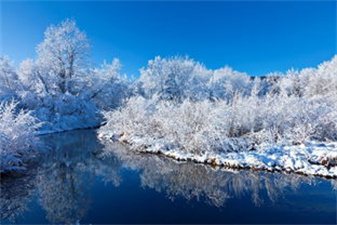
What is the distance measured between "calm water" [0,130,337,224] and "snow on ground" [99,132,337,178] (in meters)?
0.42

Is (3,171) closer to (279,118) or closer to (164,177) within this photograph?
(164,177)

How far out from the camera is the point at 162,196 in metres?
5.39

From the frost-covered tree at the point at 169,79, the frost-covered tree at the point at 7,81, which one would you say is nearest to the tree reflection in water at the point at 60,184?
the frost-covered tree at the point at 7,81

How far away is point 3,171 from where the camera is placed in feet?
21.6

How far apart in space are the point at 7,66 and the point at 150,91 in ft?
54.0

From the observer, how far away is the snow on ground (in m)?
6.43

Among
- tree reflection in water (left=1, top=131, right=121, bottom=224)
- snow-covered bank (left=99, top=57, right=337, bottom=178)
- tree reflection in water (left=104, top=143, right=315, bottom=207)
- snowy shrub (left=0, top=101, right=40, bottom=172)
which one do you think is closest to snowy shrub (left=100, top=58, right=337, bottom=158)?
A: snow-covered bank (left=99, top=57, right=337, bottom=178)

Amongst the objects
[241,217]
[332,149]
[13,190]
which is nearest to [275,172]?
[332,149]

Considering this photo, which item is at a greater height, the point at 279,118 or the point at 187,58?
the point at 187,58

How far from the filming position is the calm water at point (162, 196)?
14.4 feet

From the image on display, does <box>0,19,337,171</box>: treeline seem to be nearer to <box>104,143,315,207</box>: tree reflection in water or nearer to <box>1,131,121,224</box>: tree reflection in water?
<box>1,131,121,224</box>: tree reflection in water

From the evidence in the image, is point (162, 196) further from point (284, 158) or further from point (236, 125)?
point (236, 125)

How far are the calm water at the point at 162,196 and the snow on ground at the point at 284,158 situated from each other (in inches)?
16.3

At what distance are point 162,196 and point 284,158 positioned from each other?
4252mm
